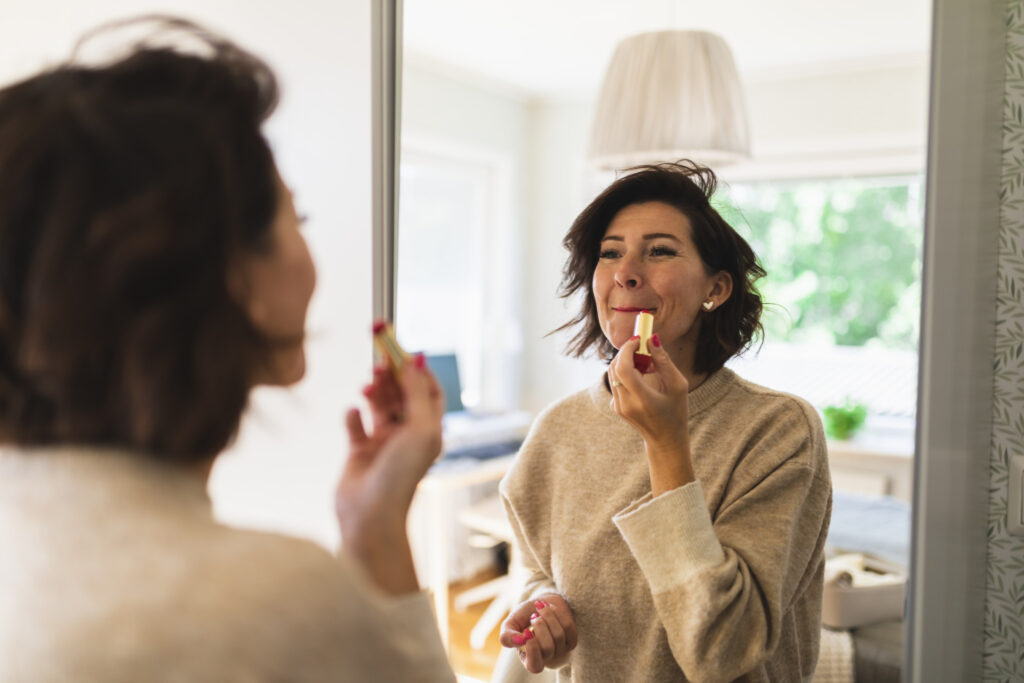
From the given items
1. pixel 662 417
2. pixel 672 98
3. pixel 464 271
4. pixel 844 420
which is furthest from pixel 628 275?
pixel 464 271

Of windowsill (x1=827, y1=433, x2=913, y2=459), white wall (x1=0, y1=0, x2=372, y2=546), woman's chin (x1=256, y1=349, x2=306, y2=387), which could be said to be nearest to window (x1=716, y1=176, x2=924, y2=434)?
windowsill (x1=827, y1=433, x2=913, y2=459)

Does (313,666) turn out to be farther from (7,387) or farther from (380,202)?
(380,202)

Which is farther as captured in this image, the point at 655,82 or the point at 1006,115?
the point at 655,82

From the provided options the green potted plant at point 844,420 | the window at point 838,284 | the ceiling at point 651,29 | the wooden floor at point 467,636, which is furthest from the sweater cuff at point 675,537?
the window at point 838,284

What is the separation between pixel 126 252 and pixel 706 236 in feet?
2.10

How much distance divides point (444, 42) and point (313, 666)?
6.08 feet

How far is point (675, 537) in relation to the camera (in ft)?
2.50

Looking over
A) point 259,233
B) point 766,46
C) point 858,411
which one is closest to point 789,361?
point 858,411

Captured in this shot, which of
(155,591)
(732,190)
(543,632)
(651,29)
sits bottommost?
(543,632)

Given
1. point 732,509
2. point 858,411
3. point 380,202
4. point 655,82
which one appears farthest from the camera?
point 858,411

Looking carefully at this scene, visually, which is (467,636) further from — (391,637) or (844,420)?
(391,637)

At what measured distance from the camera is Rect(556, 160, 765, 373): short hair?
922mm

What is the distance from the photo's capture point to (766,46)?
2.82 metres

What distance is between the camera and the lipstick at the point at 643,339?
0.82m
